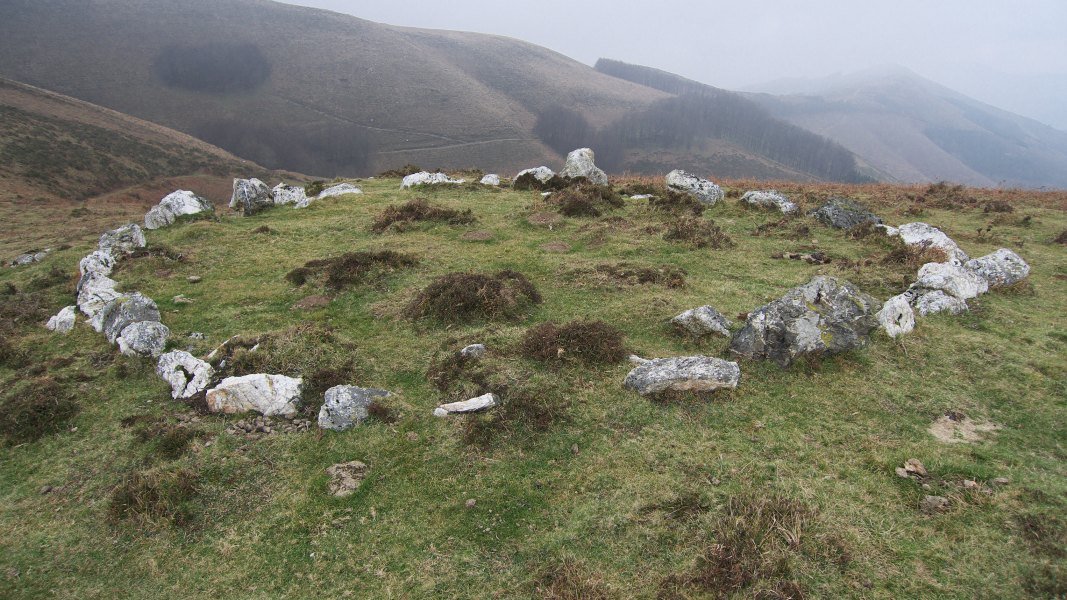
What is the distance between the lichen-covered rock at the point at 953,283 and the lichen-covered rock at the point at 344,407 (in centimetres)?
1378

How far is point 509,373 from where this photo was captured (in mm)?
9508

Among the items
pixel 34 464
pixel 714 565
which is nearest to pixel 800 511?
pixel 714 565

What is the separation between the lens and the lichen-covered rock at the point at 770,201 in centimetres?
2234

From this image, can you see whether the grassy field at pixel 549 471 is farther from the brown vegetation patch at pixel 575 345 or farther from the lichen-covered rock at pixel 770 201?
the lichen-covered rock at pixel 770 201

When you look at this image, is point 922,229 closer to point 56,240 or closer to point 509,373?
point 509,373

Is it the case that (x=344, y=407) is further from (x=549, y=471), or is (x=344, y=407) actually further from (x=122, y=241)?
(x=122, y=241)

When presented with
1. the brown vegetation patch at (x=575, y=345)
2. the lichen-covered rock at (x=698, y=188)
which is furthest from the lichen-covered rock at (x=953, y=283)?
the lichen-covered rock at (x=698, y=188)

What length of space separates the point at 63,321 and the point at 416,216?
1221cm

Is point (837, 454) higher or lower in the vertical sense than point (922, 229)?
lower

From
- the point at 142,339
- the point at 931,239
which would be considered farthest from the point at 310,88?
the point at 931,239

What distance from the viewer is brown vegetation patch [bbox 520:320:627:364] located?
9984mm

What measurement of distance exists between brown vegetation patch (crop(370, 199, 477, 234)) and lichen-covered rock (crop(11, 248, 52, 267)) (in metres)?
12.0

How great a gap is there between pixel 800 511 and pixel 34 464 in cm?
1162

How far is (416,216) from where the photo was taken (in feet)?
70.6
